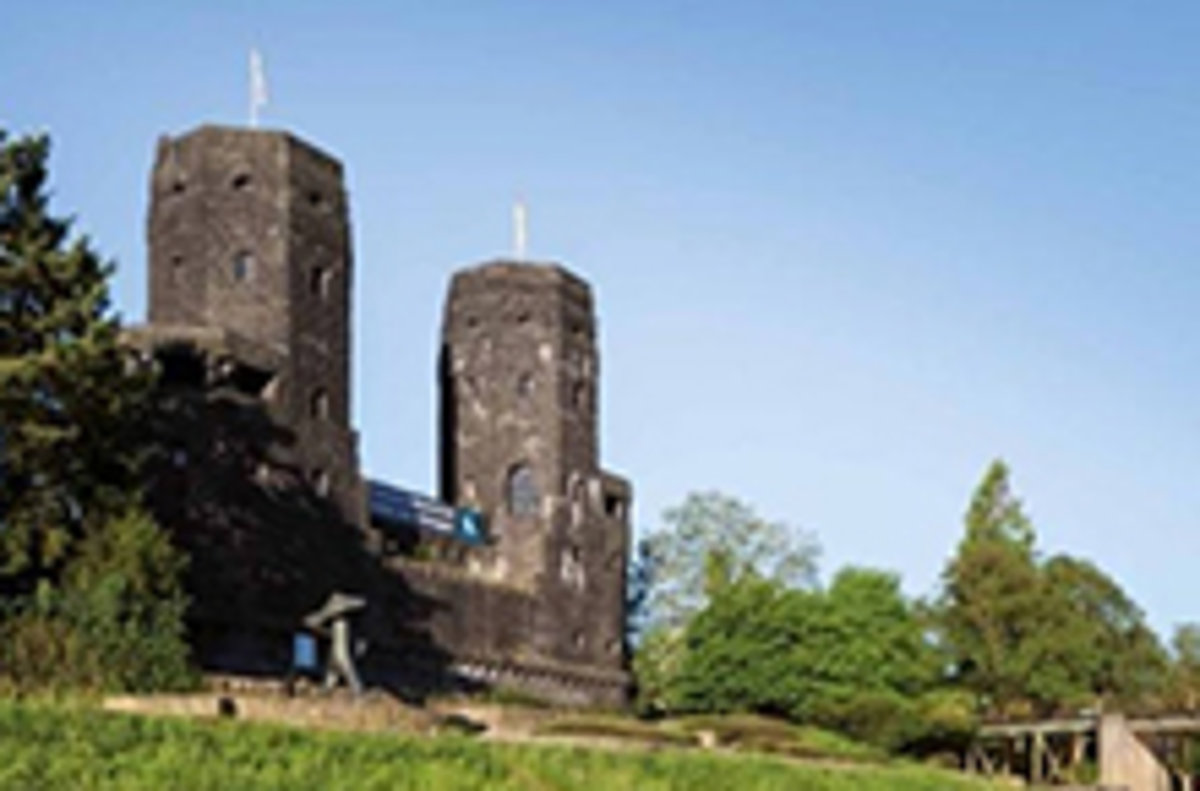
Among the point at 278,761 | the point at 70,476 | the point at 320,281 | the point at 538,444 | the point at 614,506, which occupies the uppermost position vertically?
the point at 320,281

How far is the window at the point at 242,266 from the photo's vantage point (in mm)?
54531

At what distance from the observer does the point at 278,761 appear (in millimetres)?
26719

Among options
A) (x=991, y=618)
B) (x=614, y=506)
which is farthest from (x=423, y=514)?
(x=991, y=618)

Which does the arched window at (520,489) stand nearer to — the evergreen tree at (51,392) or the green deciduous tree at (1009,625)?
the green deciduous tree at (1009,625)

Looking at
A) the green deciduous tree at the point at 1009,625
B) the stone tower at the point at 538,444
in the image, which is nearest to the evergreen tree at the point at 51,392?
the stone tower at the point at 538,444

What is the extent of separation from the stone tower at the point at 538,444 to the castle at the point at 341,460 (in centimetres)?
7

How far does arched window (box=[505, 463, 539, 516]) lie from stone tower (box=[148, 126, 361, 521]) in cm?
967

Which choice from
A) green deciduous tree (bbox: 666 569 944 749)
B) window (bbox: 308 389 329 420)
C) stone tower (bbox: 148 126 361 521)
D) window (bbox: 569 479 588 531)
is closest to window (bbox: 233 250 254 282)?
stone tower (bbox: 148 126 361 521)

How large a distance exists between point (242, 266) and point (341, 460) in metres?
5.42

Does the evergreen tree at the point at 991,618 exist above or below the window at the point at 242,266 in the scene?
below

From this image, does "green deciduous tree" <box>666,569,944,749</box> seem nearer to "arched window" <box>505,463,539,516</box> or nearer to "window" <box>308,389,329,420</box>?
"arched window" <box>505,463,539,516</box>

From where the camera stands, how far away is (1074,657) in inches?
2699

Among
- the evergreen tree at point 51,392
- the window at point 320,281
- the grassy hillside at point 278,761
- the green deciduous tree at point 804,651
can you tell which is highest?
the window at point 320,281

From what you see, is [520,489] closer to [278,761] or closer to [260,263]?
[260,263]
